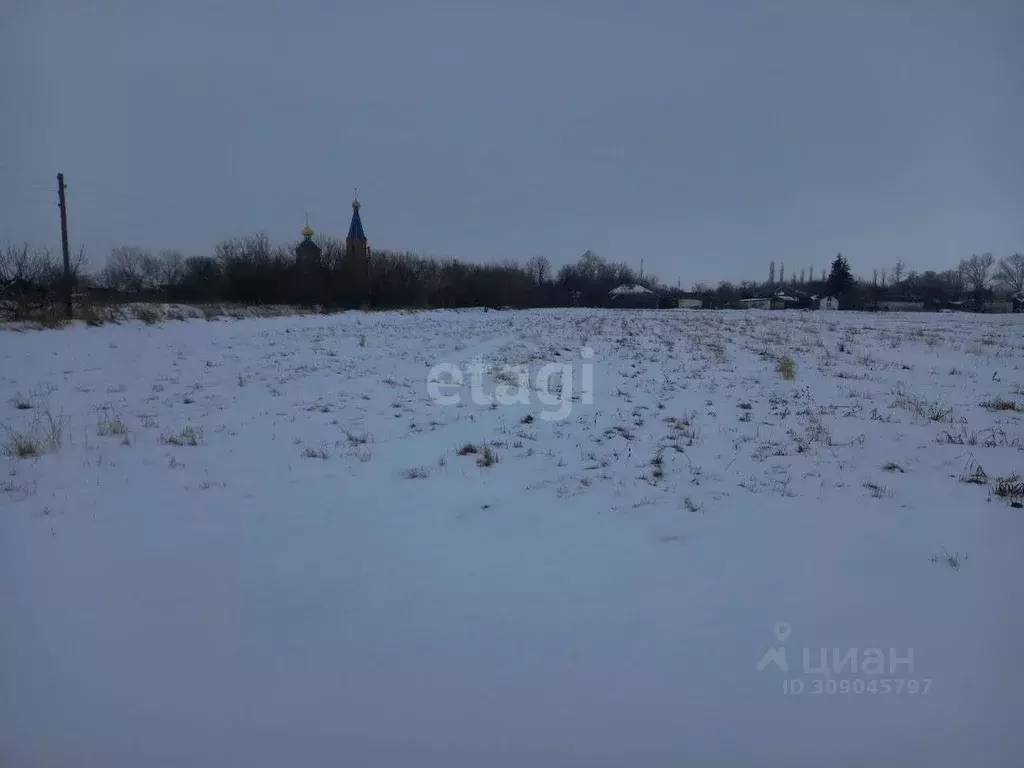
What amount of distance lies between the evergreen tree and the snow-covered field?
78.5 metres

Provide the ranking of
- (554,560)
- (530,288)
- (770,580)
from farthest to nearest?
(530,288) < (554,560) < (770,580)

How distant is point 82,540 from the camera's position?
→ 464cm

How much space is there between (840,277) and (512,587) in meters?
86.8

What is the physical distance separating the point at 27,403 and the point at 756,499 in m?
10.9

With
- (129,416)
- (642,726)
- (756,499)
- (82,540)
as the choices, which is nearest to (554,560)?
(642,726)

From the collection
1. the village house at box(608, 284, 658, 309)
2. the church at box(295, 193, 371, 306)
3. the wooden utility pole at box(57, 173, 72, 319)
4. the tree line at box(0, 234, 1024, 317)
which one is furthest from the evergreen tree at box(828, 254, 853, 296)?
the wooden utility pole at box(57, 173, 72, 319)

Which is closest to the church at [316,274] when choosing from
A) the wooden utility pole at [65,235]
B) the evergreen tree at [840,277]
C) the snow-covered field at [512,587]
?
the wooden utility pole at [65,235]

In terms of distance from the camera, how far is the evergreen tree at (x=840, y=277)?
7562 centimetres

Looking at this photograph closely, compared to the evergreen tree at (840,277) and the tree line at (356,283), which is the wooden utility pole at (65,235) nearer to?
the tree line at (356,283)

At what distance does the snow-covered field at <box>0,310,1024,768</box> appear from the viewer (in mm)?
2896

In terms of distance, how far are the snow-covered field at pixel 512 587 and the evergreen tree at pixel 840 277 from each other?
78.5 metres

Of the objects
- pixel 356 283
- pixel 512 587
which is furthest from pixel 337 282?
pixel 512 587

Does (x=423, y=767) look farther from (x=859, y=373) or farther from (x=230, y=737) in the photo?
(x=859, y=373)

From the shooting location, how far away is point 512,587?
4.04m
